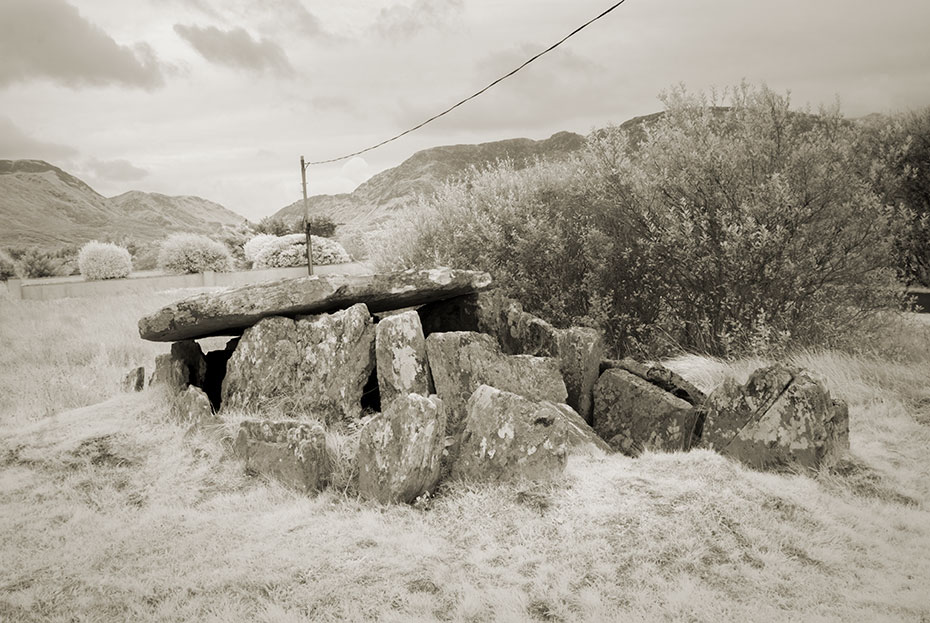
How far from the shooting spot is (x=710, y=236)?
9.09 meters

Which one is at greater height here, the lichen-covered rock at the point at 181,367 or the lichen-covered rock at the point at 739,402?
the lichen-covered rock at the point at 181,367

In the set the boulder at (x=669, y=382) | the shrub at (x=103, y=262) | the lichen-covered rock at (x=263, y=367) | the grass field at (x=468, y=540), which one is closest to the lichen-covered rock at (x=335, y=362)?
the lichen-covered rock at (x=263, y=367)

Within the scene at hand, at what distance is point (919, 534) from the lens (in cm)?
465

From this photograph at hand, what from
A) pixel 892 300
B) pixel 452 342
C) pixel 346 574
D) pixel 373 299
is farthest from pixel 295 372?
pixel 892 300

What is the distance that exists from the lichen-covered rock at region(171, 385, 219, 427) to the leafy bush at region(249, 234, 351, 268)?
67.7 ft

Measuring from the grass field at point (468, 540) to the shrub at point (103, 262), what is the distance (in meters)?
19.0

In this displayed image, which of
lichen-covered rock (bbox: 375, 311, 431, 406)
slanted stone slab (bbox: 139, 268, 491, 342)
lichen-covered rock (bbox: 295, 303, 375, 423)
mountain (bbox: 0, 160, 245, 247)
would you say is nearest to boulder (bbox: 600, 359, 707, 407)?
lichen-covered rock (bbox: 375, 311, 431, 406)

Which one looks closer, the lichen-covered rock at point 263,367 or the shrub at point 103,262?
the lichen-covered rock at point 263,367

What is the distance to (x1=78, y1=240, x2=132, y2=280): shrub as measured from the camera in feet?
77.2

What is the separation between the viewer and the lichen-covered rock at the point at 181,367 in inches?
292

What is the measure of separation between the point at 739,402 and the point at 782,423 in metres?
0.37

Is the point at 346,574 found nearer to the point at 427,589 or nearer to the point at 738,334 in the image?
the point at 427,589

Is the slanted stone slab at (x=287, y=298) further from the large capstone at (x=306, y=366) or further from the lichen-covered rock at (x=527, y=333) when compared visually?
the lichen-covered rock at (x=527, y=333)

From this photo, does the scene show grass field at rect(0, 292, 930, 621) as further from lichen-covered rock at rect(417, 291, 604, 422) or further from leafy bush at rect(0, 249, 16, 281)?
leafy bush at rect(0, 249, 16, 281)
